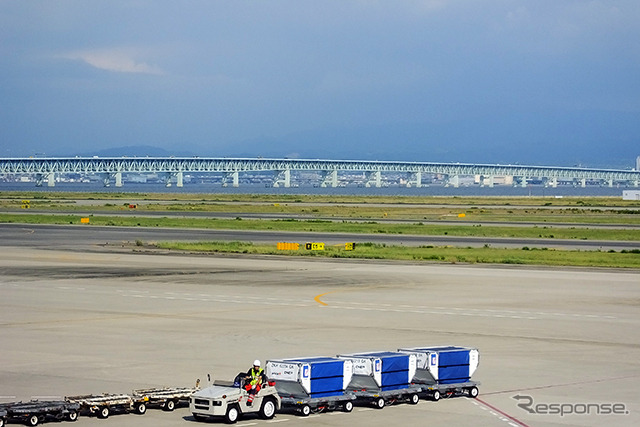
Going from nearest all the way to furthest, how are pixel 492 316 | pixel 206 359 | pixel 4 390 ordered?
1. pixel 4 390
2. pixel 206 359
3. pixel 492 316

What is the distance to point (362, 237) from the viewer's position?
102 meters

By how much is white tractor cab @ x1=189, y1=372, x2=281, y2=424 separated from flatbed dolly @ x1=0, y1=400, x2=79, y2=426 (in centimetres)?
296

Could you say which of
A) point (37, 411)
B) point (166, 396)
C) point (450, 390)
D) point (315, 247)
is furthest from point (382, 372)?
point (315, 247)

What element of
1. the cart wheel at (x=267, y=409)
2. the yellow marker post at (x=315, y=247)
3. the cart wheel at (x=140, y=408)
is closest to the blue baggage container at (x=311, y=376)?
the cart wheel at (x=267, y=409)

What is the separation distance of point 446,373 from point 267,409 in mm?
5745

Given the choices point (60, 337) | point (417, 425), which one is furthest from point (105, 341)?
point (417, 425)

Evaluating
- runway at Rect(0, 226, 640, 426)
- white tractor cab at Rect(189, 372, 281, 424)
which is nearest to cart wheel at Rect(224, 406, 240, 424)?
white tractor cab at Rect(189, 372, 281, 424)

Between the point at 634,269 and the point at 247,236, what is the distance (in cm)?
4414

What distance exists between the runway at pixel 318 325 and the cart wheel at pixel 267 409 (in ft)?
1.23

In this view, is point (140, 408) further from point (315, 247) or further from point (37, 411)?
point (315, 247)

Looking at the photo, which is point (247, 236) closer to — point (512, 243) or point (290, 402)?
point (512, 243)

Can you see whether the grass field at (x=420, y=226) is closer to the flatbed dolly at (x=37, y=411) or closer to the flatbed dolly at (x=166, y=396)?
the flatbed dolly at (x=166, y=396)

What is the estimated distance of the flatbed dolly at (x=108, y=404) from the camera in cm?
2464

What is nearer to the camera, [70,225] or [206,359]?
[206,359]
